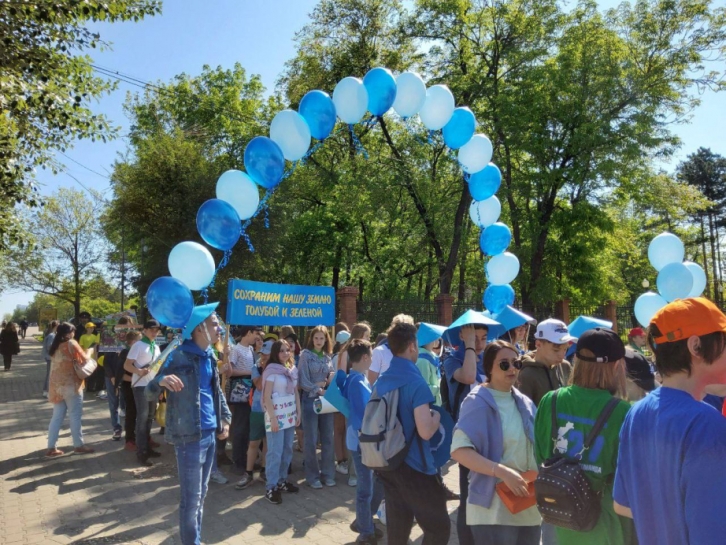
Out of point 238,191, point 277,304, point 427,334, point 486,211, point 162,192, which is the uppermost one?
point 162,192

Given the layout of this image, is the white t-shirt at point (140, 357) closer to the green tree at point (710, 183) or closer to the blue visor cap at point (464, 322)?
the blue visor cap at point (464, 322)

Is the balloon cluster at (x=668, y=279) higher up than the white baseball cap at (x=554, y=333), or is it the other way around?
the balloon cluster at (x=668, y=279)

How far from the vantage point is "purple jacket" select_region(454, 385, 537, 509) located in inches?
127

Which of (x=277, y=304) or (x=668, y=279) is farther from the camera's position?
(x=277, y=304)

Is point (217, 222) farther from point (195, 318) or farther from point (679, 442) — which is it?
point (679, 442)

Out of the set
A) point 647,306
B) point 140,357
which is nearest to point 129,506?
point 140,357

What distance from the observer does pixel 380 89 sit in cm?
712

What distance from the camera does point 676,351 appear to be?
1.95m

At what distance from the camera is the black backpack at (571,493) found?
2605mm

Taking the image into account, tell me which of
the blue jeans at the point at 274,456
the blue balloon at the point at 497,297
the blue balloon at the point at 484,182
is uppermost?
the blue balloon at the point at 484,182

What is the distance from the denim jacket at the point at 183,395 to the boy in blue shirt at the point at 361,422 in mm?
1355

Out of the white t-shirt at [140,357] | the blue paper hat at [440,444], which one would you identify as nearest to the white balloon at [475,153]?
A: the blue paper hat at [440,444]

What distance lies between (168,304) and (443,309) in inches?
454

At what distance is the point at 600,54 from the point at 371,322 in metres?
12.4
